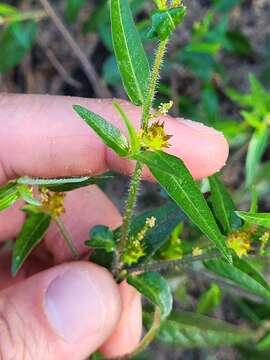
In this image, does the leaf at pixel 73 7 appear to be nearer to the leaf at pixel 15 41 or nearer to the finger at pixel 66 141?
the leaf at pixel 15 41

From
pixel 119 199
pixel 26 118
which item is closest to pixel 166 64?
pixel 119 199

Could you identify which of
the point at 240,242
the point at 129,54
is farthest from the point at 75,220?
the point at 129,54

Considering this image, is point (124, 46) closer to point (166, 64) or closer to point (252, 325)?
point (166, 64)

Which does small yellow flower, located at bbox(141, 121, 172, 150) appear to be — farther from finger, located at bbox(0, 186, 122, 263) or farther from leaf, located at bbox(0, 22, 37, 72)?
leaf, located at bbox(0, 22, 37, 72)

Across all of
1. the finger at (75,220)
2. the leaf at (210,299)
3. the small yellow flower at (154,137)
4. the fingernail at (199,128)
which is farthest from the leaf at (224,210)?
the leaf at (210,299)

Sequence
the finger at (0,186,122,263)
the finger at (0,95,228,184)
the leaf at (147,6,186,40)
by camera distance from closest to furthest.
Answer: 1. the leaf at (147,6,186,40)
2. the finger at (0,95,228,184)
3. the finger at (0,186,122,263)

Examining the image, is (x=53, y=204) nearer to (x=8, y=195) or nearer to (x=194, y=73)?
(x=8, y=195)

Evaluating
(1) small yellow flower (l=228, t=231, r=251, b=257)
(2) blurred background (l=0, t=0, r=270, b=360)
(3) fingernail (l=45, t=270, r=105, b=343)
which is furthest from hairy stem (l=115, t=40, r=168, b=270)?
(2) blurred background (l=0, t=0, r=270, b=360)
